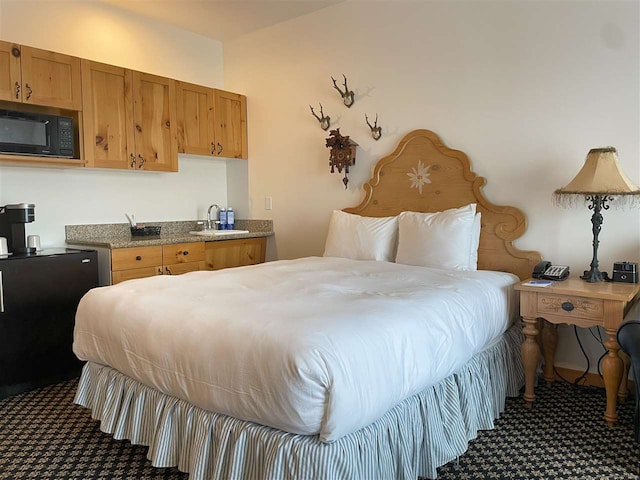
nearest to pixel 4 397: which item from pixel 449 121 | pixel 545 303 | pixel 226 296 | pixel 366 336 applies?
pixel 226 296

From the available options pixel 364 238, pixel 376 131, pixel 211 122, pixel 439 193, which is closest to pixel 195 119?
pixel 211 122

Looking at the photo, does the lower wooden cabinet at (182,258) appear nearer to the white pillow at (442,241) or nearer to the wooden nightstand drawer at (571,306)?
the white pillow at (442,241)

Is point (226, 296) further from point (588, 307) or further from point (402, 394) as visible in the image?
point (588, 307)

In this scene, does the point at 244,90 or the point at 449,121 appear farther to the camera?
the point at 244,90

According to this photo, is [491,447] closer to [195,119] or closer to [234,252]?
[234,252]

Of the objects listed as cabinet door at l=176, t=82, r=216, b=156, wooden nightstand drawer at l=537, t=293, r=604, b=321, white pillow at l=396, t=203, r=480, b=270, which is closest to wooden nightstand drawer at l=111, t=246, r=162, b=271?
cabinet door at l=176, t=82, r=216, b=156

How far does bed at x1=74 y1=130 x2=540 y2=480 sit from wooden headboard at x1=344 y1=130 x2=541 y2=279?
1.04ft

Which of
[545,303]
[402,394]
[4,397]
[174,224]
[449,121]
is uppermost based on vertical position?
[449,121]

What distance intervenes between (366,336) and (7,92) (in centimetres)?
291

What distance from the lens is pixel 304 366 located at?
4.75ft

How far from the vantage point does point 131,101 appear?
150 inches

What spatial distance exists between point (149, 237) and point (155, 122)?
0.94m

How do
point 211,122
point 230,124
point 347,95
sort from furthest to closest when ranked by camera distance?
1. point 230,124
2. point 211,122
3. point 347,95

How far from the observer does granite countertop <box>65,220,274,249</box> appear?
3.58m
